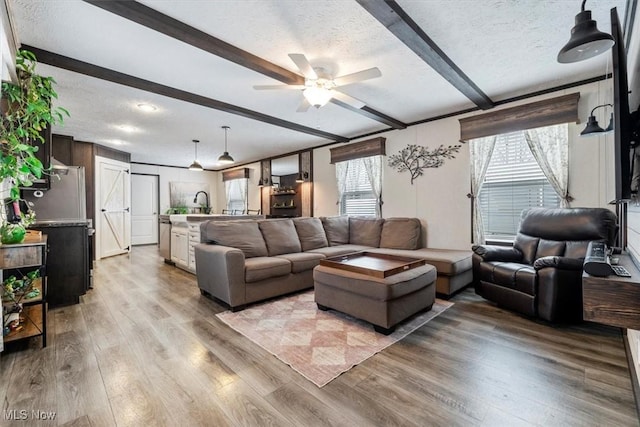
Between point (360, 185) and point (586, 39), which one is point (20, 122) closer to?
point (586, 39)

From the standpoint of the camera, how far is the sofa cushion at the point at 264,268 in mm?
3004

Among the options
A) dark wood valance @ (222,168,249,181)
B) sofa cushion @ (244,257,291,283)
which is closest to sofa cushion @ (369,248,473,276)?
sofa cushion @ (244,257,291,283)

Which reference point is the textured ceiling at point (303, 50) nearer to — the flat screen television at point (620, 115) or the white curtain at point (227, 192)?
the flat screen television at point (620, 115)

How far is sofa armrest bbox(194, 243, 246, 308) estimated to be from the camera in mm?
2896

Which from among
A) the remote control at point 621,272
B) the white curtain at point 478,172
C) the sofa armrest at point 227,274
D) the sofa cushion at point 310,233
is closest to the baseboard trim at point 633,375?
the remote control at point 621,272

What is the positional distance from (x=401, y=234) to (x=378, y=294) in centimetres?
222

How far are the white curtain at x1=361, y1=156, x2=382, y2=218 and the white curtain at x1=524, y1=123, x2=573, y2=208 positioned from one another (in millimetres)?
2279

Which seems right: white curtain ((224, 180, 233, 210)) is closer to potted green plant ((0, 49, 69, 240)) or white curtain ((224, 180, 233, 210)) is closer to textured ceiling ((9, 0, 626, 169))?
textured ceiling ((9, 0, 626, 169))

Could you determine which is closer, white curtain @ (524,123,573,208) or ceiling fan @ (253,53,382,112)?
ceiling fan @ (253,53,382,112)

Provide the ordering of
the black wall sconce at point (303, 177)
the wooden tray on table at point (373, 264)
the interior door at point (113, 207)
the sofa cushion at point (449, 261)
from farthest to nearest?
1. the black wall sconce at point (303, 177)
2. the interior door at point (113, 207)
3. the sofa cushion at point (449, 261)
4. the wooden tray on table at point (373, 264)

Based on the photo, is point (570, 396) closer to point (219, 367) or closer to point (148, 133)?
point (219, 367)

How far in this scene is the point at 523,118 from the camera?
11.2 ft

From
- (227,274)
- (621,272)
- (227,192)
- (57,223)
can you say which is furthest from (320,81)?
(227,192)

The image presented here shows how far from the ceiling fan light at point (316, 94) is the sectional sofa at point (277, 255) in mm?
1822
